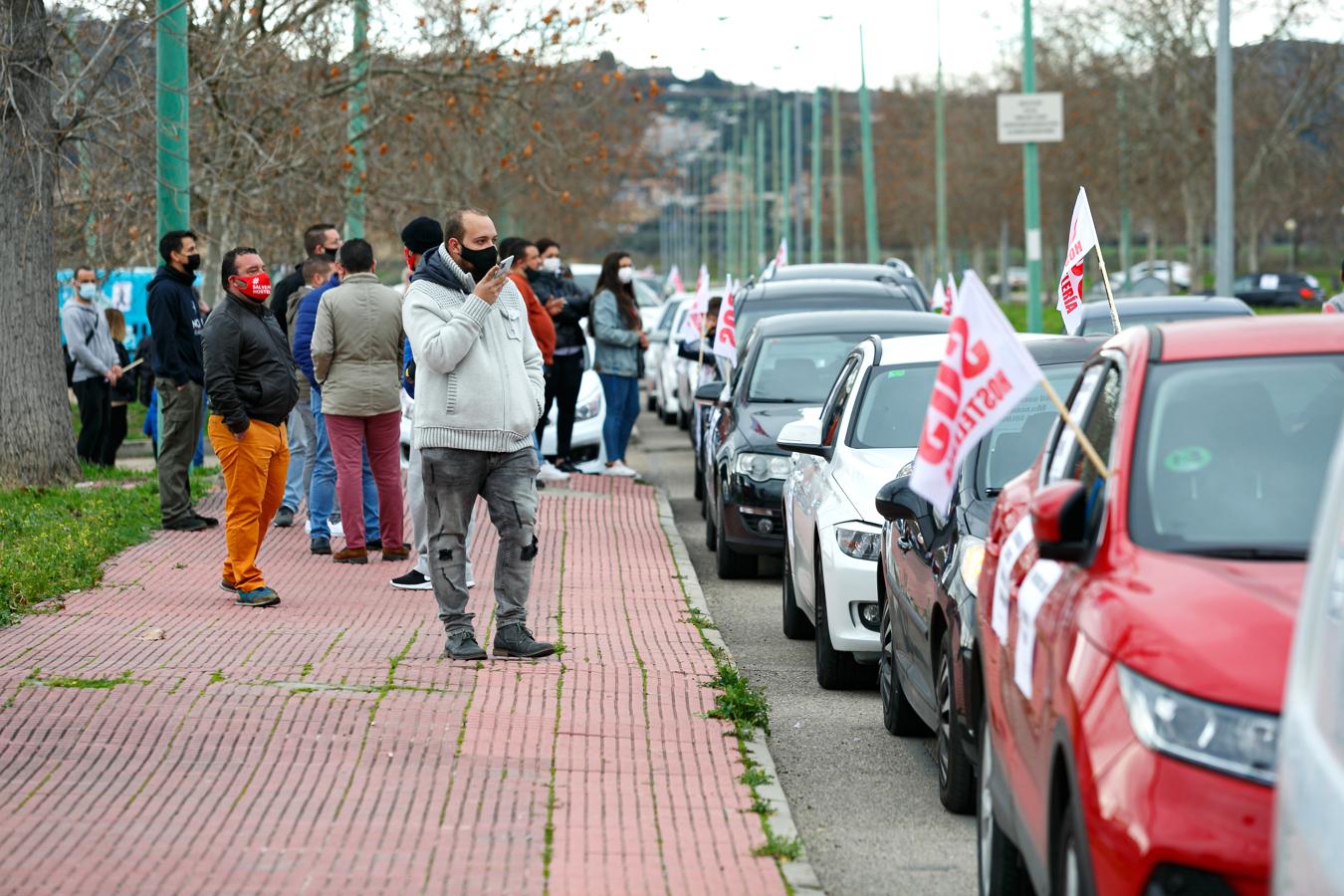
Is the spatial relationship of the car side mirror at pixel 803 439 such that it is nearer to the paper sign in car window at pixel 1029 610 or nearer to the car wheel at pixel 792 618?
the car wheel at pixel 792 618

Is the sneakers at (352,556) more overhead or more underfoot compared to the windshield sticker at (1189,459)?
more underfoot

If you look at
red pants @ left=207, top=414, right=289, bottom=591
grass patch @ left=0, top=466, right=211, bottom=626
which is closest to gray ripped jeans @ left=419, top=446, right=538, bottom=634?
red pants @ left=207, top=414, right=289, bottom=591

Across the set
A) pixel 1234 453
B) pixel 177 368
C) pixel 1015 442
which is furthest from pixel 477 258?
pixel 177 368

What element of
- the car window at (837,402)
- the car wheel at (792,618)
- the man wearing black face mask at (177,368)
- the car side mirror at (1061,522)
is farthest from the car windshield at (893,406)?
the car side mirror at (1061,522)

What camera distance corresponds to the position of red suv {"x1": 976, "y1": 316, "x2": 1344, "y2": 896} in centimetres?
357

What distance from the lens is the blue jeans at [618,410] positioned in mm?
18000

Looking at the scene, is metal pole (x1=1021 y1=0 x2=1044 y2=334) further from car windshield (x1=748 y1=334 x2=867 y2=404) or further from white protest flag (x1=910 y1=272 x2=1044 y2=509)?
white protest flag (x1=910 y1=272 x2=1044 y2=509)

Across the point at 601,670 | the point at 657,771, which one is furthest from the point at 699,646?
the point at 657,771

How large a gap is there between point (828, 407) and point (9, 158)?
8.17m

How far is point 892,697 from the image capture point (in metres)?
7.98

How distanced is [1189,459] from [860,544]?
4.20 metres

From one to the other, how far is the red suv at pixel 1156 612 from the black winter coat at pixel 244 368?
5.42 m

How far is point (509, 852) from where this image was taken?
5.75 meters

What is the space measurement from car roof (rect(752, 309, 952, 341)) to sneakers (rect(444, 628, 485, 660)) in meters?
5.14
